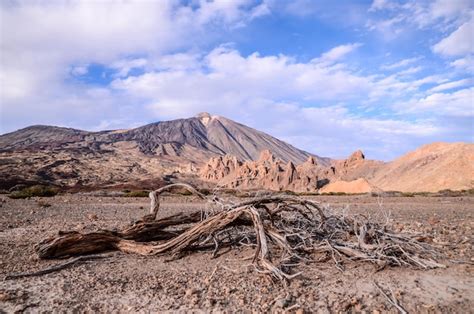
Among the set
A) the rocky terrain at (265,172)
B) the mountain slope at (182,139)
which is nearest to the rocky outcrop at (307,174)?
the rocky terrain at (265,172)

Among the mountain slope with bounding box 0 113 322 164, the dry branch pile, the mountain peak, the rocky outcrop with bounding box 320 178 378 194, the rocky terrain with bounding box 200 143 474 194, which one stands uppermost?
the mountain peak

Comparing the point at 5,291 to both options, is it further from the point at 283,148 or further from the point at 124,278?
the point at 283,148

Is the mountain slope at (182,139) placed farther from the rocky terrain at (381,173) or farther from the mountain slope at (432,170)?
the mountain slope at (432,170)

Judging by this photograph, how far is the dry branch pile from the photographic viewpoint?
4699mm

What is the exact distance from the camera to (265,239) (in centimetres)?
454

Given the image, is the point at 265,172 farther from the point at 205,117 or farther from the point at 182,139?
the point at 205,117

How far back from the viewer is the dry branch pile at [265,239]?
4.70 m

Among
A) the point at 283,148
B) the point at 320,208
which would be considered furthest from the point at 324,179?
the point at 283,148

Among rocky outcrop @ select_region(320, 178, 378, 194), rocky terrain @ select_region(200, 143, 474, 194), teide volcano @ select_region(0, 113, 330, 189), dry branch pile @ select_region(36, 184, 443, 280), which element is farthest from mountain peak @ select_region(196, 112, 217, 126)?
dry branch pile @ select_region(36, 184, 443, 280)

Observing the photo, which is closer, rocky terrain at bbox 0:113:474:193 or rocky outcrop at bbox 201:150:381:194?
rocky terrain at bbox 0:113:474:193

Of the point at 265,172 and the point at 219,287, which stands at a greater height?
the point at 265,172

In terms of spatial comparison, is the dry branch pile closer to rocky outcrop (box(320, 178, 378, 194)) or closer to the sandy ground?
the sandy ground

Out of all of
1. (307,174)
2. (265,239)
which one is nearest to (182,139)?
(307,174)

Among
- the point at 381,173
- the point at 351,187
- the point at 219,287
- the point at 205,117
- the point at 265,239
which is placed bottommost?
the point at 219,287
